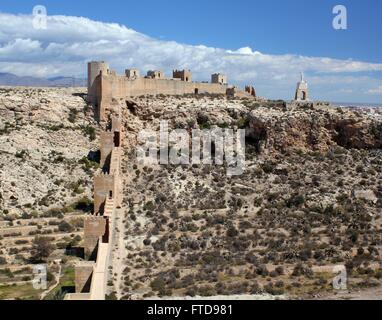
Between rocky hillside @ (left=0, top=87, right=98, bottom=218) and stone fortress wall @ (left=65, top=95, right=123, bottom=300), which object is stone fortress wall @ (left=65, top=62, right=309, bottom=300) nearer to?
stone fortress wall @ (left=65, top=95, right=123, bottom=300)

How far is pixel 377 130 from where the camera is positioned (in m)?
40.6

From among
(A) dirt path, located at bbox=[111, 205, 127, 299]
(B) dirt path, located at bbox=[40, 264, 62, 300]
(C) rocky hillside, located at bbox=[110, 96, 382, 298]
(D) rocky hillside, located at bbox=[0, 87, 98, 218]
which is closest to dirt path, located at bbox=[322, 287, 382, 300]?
(C) rocky hillside, located at bbox=[110, 96, 382, 298]

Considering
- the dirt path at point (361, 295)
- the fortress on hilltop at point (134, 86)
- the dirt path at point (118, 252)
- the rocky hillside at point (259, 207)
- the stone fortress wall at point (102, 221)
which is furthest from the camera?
the fortress on hilltop at point (134, 86)

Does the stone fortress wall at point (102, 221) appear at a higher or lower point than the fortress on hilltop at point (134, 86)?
lower

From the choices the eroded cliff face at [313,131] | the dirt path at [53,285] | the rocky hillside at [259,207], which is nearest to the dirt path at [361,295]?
the rocky hillside at [259,207]

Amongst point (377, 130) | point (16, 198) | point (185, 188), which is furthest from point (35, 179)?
point (377, 130)

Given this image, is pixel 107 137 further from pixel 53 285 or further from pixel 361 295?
pixel 361 295

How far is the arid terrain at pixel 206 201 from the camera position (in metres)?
24.5

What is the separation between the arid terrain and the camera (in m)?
24.5

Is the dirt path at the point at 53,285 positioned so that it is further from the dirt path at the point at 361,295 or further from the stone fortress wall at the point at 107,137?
the dirt path at the point at 361,295

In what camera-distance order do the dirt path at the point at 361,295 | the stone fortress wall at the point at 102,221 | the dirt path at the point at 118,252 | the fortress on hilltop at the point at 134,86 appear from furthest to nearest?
1. the fortress on hilltop at the point at 134,86
2. the dirt path at the point at 118,252
3. the stone fortress wall at the point at 102,221
4. the dirt path at the point at 361,295

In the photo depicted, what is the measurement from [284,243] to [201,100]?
17.6 meters

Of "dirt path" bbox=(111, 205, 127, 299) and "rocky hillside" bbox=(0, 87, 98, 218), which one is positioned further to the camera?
"rocky hillside" bbox=(0, 87, 98, 218)
